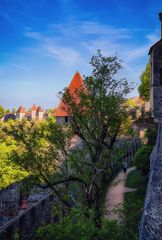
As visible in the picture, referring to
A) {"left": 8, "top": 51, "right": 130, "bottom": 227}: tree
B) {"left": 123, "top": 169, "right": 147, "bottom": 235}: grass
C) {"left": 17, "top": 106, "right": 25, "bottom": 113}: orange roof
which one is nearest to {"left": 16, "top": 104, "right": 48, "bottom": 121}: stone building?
{"left": 17, "top": 106, "right": 25, "bottom": 113}: orange roof

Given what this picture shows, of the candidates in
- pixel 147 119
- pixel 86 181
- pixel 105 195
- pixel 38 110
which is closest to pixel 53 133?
pixel 86 181

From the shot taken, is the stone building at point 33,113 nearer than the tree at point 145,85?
No

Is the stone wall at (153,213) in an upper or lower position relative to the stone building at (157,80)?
lower

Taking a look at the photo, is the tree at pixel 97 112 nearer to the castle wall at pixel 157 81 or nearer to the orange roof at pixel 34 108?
the castle wall at pixel 157 81

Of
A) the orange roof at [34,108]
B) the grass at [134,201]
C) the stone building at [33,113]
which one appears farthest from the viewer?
the orange roof at [34,108]

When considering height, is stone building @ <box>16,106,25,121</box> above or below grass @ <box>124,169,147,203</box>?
above

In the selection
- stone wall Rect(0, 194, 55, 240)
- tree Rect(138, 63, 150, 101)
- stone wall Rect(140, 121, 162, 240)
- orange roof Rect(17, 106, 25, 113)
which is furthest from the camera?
orange roof Rect(17, 106, 25, 113)

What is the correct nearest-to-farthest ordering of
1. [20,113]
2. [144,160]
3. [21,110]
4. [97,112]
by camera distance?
[97,112], [144,160], [20,113], [21,110]

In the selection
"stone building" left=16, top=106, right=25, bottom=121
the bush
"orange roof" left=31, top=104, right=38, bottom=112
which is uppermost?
"orange roof" left=31, top=104, right=38, bottom=112

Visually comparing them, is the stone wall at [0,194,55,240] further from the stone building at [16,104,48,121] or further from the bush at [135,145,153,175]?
the stone building at [16,104,48,121]

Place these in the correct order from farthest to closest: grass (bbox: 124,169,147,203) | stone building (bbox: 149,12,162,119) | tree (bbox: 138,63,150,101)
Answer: tree (bbox: 138,63,150,101), stone building (bbox: 149,12,162,119), grass (bbox: 124,169,147,203)

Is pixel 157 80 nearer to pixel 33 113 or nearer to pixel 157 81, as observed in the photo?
pixel 157 81

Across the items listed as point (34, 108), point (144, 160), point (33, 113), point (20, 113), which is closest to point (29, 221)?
point (144, 160)

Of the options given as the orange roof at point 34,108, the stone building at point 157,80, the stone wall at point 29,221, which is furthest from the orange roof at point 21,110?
the stone wall at point 29,221
